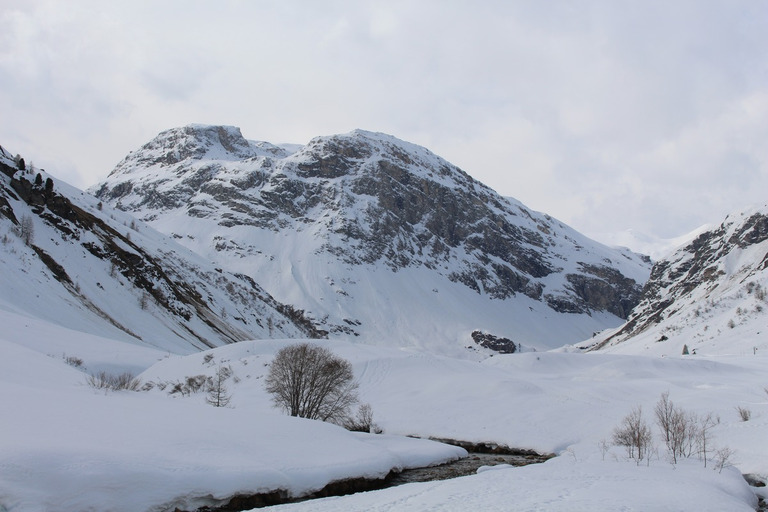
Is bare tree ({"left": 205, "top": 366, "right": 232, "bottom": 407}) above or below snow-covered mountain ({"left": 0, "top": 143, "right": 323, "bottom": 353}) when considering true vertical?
below

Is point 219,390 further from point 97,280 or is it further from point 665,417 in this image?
point 97,280

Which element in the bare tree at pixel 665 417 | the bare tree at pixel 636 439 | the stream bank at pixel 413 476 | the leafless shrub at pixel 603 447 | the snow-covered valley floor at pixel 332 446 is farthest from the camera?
the leafless shrub at pixel 603 447

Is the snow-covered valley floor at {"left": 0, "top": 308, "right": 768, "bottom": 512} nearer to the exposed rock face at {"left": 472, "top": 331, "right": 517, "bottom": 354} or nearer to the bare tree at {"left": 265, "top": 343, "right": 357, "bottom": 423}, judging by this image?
the bare tree at {"left": 265, "top": 343, "right": 357, "bottom": 423}

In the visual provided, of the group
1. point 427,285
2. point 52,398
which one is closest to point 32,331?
point 52,398

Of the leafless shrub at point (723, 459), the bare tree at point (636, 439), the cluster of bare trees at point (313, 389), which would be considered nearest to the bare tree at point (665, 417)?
the bare tree at point (636, 439)

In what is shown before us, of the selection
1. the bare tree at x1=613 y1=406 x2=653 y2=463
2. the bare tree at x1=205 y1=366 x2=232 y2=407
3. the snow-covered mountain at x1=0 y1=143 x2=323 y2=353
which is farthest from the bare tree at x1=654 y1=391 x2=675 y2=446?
the snow-covered mountain at x1=0 y1=143 x2=323 y2=353

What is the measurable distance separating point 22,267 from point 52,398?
48102 millimetres

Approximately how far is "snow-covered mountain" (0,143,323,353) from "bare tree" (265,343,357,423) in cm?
2711

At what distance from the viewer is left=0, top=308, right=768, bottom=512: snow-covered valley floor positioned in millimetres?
13039

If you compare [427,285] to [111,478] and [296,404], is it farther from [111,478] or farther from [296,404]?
[111,478]

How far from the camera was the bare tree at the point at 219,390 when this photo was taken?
3794cm

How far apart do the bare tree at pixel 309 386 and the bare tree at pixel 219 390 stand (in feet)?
15.5

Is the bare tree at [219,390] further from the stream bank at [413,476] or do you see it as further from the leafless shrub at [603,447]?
the leafless shrub at [603,447]

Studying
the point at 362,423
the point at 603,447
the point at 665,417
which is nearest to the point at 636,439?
the point at 603,447
